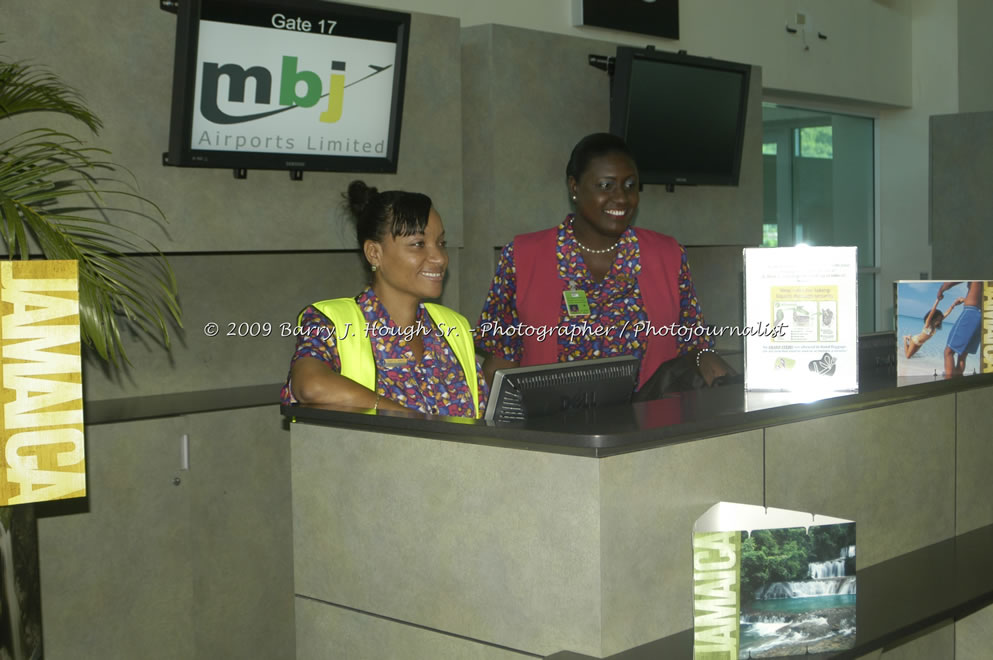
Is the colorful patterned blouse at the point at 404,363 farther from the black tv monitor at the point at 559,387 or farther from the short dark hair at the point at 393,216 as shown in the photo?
the black tv monitor at the point at 559,387

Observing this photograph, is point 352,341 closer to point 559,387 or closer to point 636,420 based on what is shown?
point 559,387

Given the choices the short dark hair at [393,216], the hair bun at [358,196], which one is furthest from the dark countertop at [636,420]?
the hair bun at [358,196]

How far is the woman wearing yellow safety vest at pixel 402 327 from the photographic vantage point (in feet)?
8.25

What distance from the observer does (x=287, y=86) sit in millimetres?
3730

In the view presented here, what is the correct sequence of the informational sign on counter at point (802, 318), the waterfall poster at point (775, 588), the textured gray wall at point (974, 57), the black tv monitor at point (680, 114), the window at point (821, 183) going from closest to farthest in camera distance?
the waterfall poster at point (775, 588)
the informational sign on counter at point (802, 318)
the black tv monitor at point (680, 114)
the window at point (821, 183)
the textured gray wall at point (974, 57)

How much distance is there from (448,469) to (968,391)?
4.64 feet

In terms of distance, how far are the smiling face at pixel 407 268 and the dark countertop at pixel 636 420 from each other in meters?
0.49

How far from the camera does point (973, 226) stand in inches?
260

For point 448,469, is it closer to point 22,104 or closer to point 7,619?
point 7,619

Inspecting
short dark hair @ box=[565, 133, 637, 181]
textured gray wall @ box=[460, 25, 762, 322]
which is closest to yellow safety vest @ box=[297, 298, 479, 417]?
short dark hair @ box=[565, 133, 637, 181]

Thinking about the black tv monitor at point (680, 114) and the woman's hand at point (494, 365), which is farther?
the black tv monitor at point (680, 114)

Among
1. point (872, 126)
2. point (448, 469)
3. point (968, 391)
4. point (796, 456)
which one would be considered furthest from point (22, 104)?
point (872, 126)

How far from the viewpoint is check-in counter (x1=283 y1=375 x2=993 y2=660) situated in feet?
5.86

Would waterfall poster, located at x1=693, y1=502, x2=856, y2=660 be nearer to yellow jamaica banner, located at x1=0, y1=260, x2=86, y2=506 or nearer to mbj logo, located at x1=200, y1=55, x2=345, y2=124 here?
yellow jamaica banner, located at x1=0, y1=260, x2=86, y2=506
